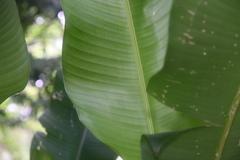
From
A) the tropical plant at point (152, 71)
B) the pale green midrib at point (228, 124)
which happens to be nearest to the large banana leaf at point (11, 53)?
Answer: the tropical plant at point (152, 71)

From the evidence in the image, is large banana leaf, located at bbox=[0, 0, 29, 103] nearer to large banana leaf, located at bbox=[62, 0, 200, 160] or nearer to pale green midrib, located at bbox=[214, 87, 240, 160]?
large banana leaf, located at bbox=[62, 0, 200, 160]

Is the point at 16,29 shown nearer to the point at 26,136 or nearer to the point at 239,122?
the point at 239,122

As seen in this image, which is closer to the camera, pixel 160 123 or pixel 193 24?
pixel 193 24

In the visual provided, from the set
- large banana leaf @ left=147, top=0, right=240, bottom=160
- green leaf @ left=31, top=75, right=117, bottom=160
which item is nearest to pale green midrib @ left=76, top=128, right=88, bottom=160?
→ green leaf @ left=31, top=75, right=117, bottom=160

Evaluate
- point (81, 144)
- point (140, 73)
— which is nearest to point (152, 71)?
point (140, 73)

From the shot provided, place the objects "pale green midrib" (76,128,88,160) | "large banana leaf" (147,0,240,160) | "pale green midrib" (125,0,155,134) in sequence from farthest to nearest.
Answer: "pale green midrib" (76,128,88,160)
"pale green midrib" (125,0,155,134)
"large banana leaf" (147,0,240,160)

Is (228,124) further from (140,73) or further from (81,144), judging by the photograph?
(81,144)

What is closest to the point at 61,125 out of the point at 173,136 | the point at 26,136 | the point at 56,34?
the point at 173,136

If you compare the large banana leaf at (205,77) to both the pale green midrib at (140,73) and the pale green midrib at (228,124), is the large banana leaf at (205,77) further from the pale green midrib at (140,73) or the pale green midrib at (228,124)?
the pale green midrib at (140,73)
